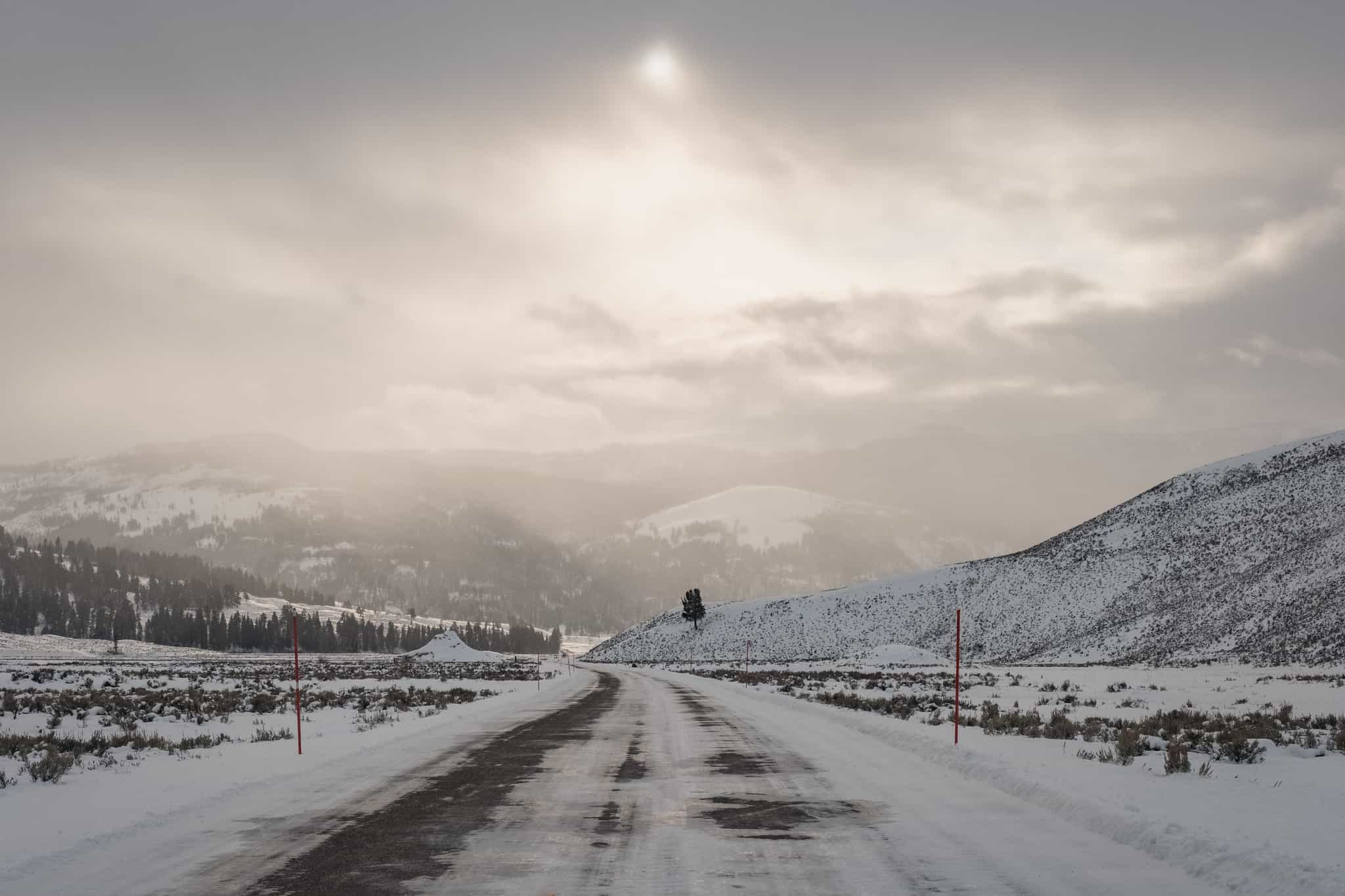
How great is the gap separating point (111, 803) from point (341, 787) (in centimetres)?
262

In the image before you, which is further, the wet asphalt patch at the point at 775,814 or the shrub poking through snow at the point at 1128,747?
the shrub poking through snow at the point at 1128,747

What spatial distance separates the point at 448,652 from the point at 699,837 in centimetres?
15133

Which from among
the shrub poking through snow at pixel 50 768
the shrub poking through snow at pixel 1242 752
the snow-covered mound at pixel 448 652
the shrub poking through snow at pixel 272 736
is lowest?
the snow-covered mound at pixel 448 652

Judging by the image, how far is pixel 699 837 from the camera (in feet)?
27.6

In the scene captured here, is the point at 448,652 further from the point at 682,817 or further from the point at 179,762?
the point at 682,817

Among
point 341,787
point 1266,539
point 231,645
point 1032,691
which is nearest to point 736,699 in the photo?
point 1032,691

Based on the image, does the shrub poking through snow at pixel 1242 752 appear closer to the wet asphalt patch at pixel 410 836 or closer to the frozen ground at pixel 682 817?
the frozen ground at pixel 682 817

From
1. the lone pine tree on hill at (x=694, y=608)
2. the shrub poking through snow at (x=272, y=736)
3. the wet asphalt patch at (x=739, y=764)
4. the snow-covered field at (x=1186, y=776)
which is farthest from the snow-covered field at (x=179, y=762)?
the lone pine tree on hill at (x=694, y=608)

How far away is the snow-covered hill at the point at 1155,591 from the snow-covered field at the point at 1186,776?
118 ft

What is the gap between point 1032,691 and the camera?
36688 millimetres

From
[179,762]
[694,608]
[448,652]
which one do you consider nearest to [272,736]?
[179,762]

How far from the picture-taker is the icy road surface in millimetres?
6840

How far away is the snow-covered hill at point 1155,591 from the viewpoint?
2739 inches

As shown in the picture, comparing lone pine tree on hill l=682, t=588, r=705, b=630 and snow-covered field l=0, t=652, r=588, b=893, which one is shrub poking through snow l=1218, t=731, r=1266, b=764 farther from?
lone pine tree on hill l=682, t=588, r=705, b=630
